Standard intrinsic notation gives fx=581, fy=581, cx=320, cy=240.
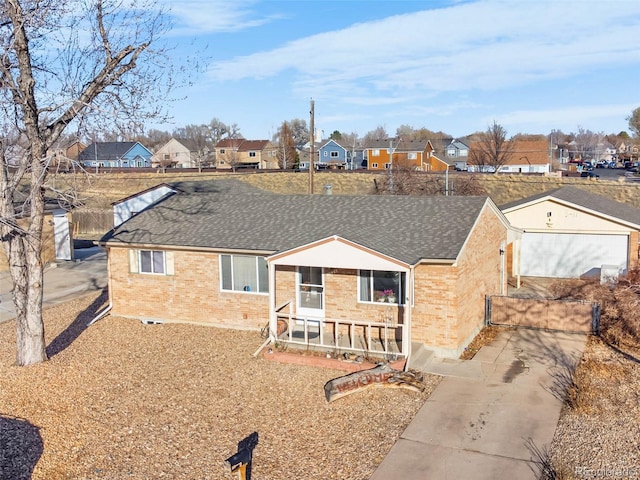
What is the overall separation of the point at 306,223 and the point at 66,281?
13496mm

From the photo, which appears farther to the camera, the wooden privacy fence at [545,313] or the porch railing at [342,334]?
the wooden privacy fence at [545,313]

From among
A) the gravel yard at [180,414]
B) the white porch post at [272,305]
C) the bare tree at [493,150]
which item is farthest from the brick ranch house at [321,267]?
the bare tree at [493,150]

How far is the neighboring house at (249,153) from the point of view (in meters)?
93.5

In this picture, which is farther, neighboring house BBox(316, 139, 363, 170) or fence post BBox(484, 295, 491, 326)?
neighboring house BBox(316, 139, 363, 170)

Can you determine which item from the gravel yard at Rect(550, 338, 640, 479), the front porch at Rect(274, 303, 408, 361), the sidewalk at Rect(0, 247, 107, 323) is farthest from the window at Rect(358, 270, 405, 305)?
the sidewalk at Rect(0, 247, 107, 323)

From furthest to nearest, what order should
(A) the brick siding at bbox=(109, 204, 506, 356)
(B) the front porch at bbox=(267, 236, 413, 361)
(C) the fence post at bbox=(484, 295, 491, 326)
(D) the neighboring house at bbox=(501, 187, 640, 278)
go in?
1. (D) the neighboring house at bbox=(501, 187, 640, 278)
2. (C) the fence post at bbox=(484, 295, 491, 326)
3. (A) the brick siding at bbox=(109, 204, 506, 356)
4. (B) the front porch at bbox=(267, 236, 413, 361)

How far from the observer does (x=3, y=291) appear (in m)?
24.2

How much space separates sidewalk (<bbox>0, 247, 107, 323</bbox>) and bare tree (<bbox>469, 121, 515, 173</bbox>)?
164 ft

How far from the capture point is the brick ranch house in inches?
596

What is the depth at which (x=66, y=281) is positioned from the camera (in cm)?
2581

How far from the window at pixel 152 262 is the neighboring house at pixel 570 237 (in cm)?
1413

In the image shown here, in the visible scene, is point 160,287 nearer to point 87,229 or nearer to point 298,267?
point 298,267

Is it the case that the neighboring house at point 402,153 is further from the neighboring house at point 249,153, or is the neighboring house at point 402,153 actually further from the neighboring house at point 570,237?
the neighboring house at point 570,237

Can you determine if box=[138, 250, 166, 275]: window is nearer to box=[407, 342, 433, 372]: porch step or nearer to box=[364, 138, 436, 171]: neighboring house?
box=[407, 342, 433, 372]: porch step
